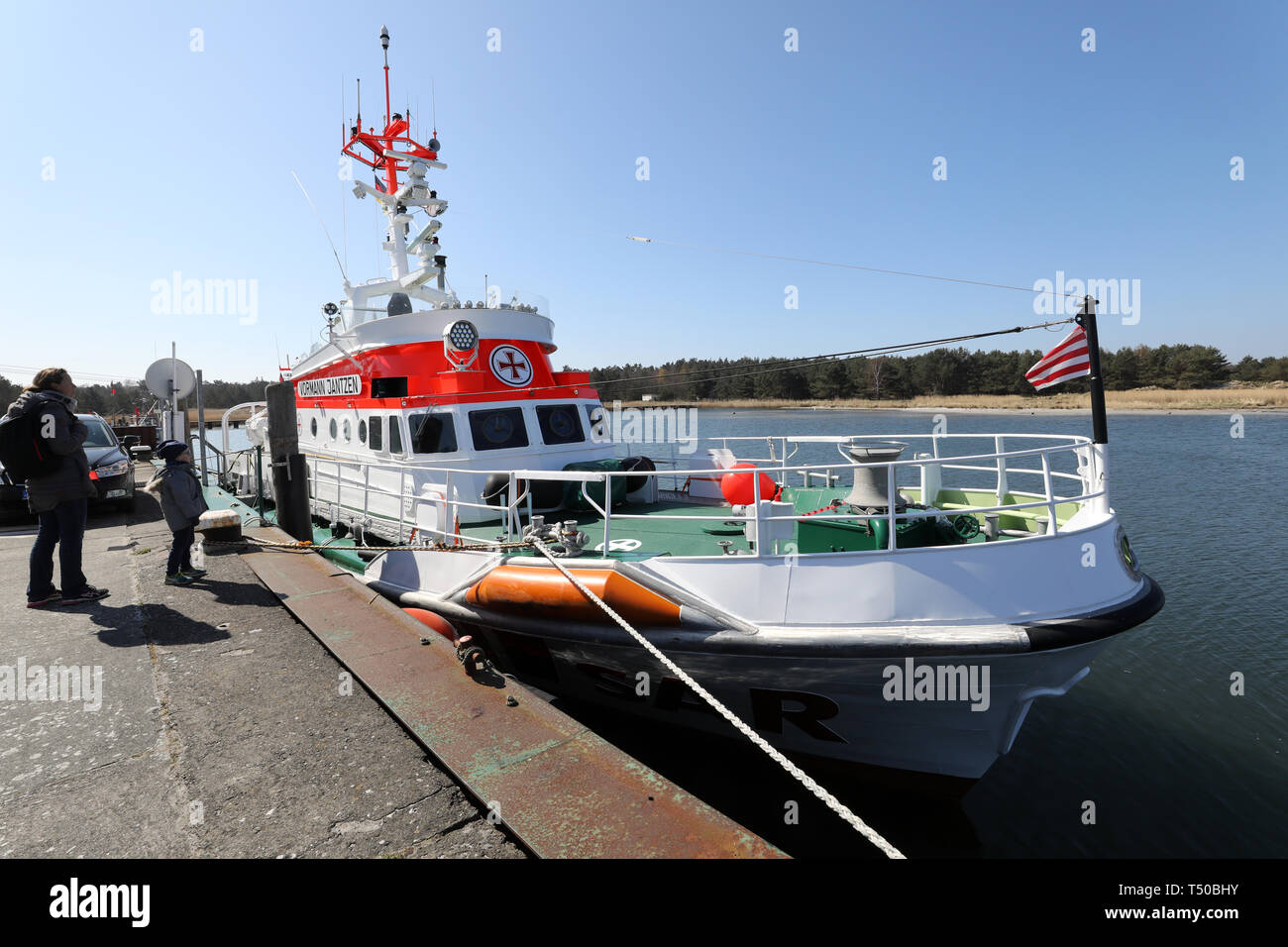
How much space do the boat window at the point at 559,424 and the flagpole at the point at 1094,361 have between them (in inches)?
235

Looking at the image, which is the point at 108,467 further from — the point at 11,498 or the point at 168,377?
the point at 168,377

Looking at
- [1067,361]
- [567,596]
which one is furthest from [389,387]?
[1067,361]

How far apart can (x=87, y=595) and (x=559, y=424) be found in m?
5.25

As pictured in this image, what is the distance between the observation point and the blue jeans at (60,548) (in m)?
4.87

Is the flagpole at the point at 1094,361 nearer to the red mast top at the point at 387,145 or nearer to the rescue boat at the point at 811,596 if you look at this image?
the rescue boat at the point at 811,596

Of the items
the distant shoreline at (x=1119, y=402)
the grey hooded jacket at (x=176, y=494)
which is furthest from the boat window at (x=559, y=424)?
the distant shoreline at (x=1119, y=402)

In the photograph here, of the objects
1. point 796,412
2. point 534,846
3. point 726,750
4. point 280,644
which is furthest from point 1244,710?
point 796,412

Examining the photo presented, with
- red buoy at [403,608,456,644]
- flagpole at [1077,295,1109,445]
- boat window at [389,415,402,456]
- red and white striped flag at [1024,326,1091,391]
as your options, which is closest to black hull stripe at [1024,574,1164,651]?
flagpole at [1077,295,1109,445]

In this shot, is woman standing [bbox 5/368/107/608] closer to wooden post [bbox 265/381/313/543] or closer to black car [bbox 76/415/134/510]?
wooden post [bbox 265/381/313/543]

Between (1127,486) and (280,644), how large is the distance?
2324 centimetres

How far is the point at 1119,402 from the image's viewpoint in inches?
2341

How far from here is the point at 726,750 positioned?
222 inches
